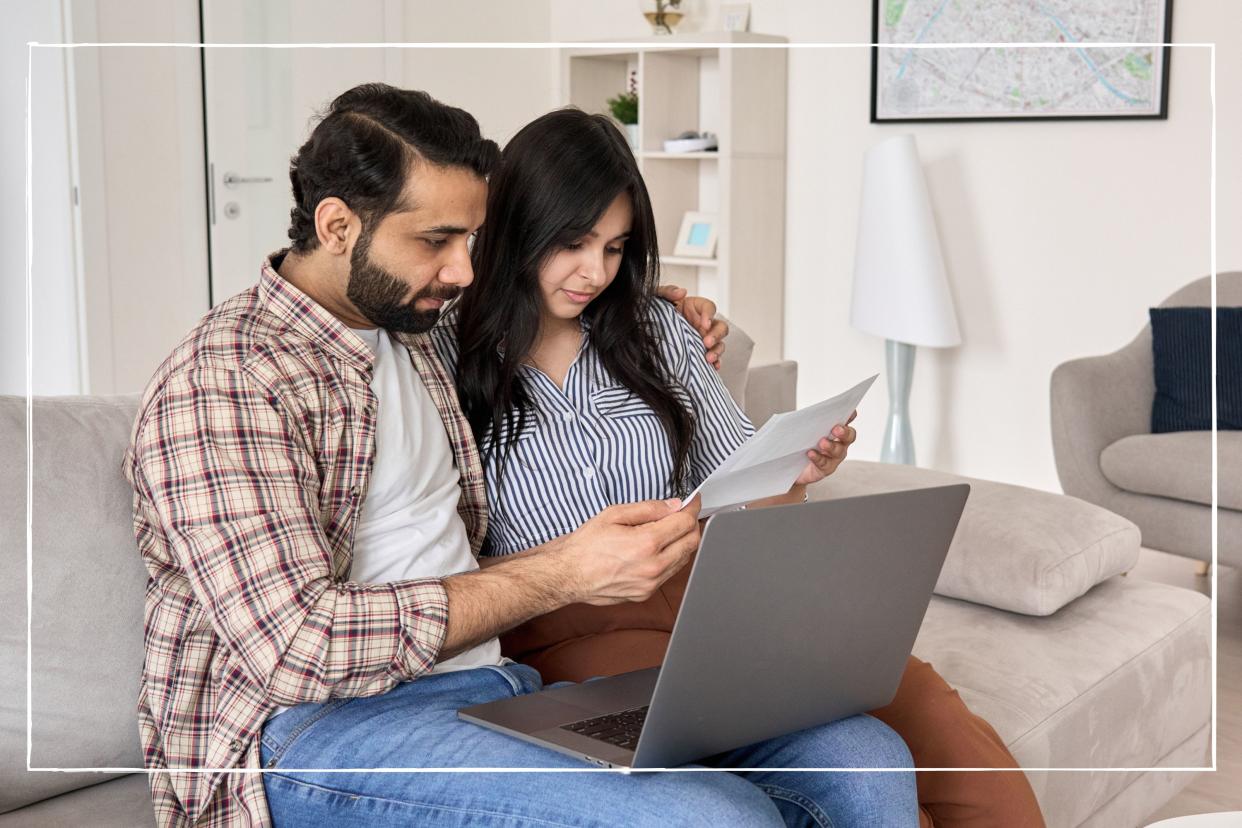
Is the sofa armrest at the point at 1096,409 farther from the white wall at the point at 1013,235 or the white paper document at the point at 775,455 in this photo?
the white paper document at the point at 775,455

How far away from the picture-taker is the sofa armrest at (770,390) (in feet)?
4.19

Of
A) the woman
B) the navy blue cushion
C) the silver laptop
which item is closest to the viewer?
the silver laptop

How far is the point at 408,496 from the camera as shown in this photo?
1181 mm

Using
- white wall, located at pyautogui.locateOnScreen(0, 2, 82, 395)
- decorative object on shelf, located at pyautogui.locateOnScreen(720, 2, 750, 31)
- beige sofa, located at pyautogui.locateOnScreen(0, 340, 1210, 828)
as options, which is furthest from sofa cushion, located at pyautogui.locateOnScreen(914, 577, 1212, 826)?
white wall, located at pyautogui.locateOnScreen(0, 2, 82, 395)

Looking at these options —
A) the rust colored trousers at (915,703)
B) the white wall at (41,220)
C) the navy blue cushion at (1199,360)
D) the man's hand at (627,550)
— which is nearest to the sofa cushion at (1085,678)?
the rust colored trousers at (915,703)

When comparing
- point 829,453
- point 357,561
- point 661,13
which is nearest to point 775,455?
point 829,453

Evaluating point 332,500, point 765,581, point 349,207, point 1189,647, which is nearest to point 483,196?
point 349,207

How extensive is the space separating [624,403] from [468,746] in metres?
0.46

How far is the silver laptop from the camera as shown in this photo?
0.99m

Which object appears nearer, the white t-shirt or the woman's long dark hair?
the white t-shirt

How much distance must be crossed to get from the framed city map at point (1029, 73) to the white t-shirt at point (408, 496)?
0.52 meters

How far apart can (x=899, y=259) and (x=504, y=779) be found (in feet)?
2.06

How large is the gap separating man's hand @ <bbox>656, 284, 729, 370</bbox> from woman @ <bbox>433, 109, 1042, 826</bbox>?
2 cm

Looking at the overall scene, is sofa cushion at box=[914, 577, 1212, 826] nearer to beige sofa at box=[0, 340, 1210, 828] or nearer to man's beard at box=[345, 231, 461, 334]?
beige sofa at box=[0, 340, 1210, 828]
